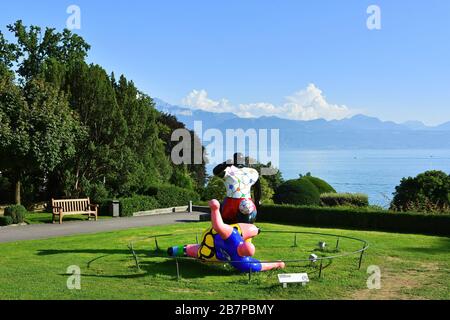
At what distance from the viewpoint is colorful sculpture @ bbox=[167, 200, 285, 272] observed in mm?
12211

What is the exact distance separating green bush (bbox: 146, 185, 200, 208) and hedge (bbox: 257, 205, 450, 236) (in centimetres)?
916

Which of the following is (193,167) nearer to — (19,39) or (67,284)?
(19,39)

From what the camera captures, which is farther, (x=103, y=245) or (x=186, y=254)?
(x=103, y=245)

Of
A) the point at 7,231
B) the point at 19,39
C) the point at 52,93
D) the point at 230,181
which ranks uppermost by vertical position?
the point at 19,39

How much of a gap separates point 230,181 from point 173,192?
22261 mm

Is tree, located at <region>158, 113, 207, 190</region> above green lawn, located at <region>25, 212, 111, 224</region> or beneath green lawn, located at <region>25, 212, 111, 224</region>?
above

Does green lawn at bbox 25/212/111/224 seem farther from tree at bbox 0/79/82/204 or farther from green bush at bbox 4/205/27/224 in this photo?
tree at bbox 0/79/82/204

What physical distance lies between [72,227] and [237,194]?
45.5 ft

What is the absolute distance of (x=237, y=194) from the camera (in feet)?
43.4

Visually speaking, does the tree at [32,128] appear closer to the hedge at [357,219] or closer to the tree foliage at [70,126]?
the tree foliage at [70,126]

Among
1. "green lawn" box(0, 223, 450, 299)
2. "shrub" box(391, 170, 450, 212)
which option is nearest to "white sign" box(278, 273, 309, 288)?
"green lawn" box(0, 223, 450, 299)

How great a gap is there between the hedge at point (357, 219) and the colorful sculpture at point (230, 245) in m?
11.5

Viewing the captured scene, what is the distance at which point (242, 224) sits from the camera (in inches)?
504
